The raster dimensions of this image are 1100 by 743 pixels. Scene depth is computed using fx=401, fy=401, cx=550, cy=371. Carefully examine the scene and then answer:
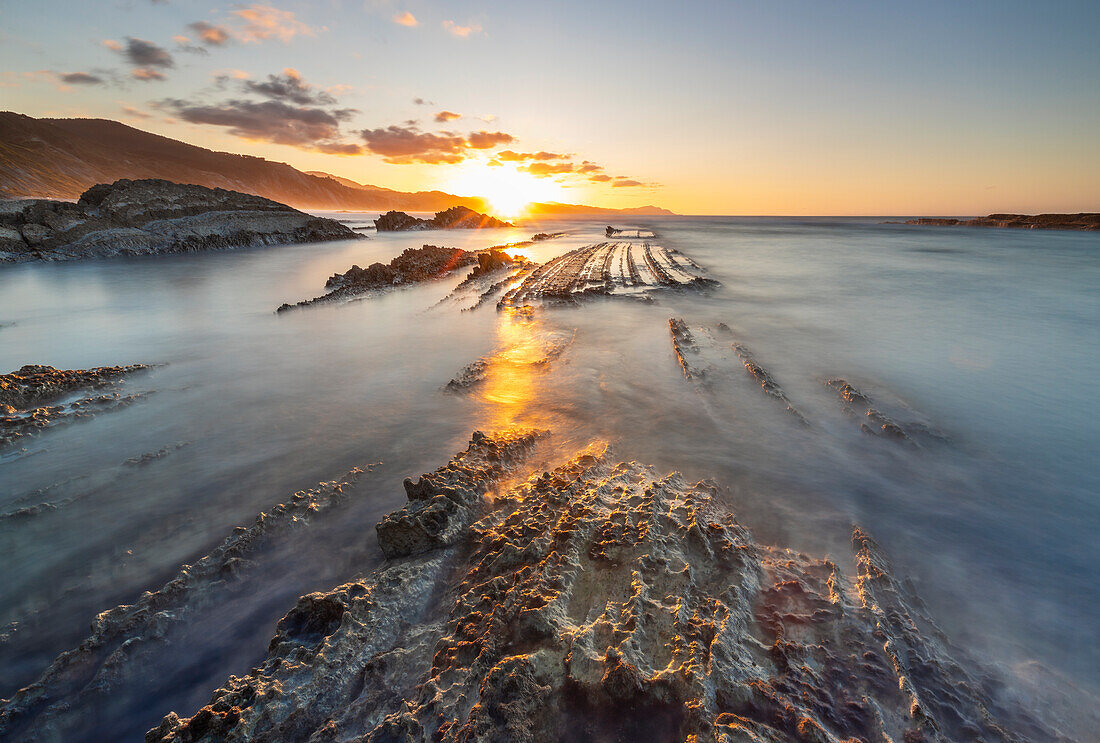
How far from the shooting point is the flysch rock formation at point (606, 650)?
2.00 m

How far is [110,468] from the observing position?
449 cm

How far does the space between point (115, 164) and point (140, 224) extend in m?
125

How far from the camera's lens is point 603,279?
16.2 meters

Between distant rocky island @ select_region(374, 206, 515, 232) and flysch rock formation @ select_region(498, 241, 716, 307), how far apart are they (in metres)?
48.6

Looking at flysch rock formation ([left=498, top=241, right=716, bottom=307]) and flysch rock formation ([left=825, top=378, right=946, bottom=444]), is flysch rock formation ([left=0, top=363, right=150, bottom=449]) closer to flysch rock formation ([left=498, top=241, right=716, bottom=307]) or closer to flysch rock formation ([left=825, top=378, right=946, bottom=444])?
flysch rock formation ([left=498, top=241, right=716, bottom=307])

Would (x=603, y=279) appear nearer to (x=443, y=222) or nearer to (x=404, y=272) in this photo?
(x=404, y=272)

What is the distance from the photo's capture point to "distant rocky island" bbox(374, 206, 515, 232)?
61.3 meters

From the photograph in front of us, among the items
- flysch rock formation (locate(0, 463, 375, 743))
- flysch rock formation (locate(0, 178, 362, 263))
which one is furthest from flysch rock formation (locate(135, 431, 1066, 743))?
flysch rock formation (locate(0, 178, 362, 263))

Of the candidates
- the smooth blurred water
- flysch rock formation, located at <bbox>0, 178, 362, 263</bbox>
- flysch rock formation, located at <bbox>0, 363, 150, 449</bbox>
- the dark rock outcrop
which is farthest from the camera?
flysch rock formation, located at <bbox>0, 178, 362, 263</bbox>

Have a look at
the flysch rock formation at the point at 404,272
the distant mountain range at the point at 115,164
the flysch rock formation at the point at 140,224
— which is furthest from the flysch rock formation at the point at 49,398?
the distant mountain range at the point at 115,164

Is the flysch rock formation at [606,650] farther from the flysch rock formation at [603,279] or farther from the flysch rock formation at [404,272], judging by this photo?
the flysch rock formation at [404,272]

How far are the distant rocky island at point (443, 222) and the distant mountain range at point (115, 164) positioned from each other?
4744 cm

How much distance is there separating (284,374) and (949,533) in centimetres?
948

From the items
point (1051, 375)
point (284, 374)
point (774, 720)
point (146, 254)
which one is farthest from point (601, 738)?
point (146, 254)
